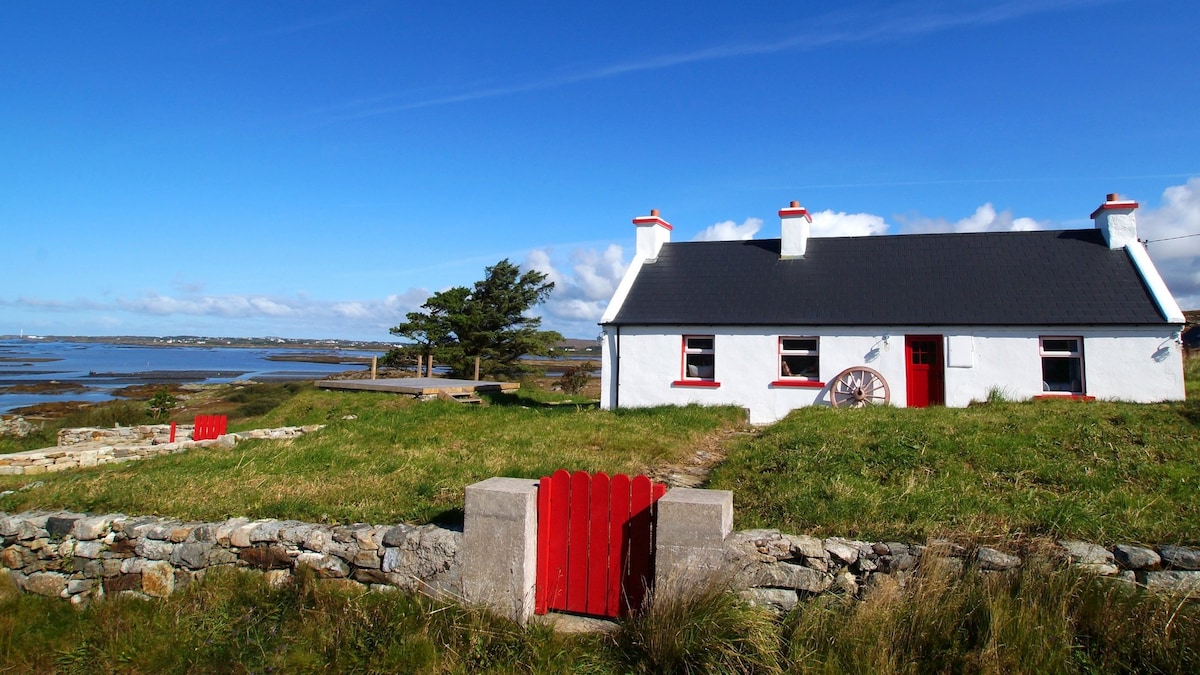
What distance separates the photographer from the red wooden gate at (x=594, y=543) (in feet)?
17.2

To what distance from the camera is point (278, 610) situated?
551 cm

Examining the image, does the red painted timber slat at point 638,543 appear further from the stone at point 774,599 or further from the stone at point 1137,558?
the stone at point 1137,558

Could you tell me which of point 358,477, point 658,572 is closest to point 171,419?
point 358,477

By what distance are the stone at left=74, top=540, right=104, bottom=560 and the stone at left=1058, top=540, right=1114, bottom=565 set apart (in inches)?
306

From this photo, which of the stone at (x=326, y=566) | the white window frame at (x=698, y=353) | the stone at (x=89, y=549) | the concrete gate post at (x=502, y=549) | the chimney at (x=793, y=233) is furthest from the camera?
the chimney at (x=793, y=233)

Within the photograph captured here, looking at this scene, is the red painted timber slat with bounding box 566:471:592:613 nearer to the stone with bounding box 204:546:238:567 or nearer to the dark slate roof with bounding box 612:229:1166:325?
the stone with bounding box 204:546:238:567

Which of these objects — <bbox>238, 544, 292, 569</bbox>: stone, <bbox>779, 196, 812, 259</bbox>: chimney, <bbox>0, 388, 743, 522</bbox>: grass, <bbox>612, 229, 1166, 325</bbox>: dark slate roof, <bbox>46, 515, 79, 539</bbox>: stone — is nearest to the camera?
<bbox>238, 544, 292, 569</bbox>: stone

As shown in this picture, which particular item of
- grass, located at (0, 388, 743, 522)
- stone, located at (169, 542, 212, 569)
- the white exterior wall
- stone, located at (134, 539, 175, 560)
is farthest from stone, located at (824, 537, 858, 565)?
the white exterior wall

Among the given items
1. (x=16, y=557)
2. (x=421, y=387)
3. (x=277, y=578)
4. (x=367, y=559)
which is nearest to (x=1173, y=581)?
(x=367, y=559)

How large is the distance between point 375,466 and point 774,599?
5.34 m

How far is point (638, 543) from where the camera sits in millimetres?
5242

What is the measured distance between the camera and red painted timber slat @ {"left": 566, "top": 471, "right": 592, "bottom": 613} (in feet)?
17.4

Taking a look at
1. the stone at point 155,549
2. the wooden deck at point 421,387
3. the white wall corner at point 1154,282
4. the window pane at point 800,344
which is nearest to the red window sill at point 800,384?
the window pane at point 800,344

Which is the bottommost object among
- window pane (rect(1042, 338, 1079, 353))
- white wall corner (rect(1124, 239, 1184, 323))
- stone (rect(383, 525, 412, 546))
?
stone (rect(383, 525, 412, 546))
